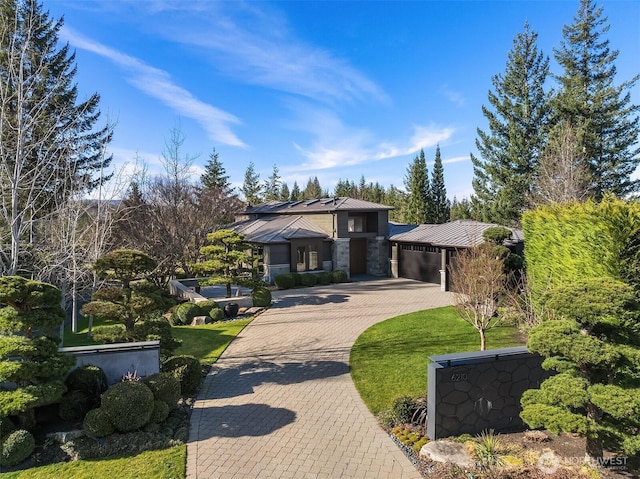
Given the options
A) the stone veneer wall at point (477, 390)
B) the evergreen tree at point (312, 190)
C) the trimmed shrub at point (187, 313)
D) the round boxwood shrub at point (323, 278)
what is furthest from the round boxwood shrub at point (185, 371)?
the evergreen tree at point (312, 190)

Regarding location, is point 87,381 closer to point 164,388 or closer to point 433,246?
point 164,388

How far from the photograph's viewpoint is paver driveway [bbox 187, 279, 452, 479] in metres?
6.14

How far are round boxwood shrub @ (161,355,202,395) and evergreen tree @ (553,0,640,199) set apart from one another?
1125 inches

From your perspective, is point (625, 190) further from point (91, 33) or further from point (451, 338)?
point (91, 33)

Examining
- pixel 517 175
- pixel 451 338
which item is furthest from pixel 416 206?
pixel 451 338

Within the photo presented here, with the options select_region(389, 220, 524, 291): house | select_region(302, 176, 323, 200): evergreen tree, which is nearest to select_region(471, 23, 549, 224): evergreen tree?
select_region(389, 220, 524, 291): house

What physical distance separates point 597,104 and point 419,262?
16.7m

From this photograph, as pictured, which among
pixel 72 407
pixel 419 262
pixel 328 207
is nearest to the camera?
pixel 72 407

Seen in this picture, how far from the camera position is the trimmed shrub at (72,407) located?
7.39 m

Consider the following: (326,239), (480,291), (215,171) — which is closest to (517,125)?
(326,239)

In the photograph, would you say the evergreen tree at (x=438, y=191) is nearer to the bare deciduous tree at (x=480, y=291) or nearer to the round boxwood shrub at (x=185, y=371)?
the bare deciduous tree at (x=480, y=291)

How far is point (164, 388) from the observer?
309 inches

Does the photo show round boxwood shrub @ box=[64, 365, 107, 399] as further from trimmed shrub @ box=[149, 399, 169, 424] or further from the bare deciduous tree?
the bare deciduous tree

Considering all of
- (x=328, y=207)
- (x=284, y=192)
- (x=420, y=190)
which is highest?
(x=284, y=192)
